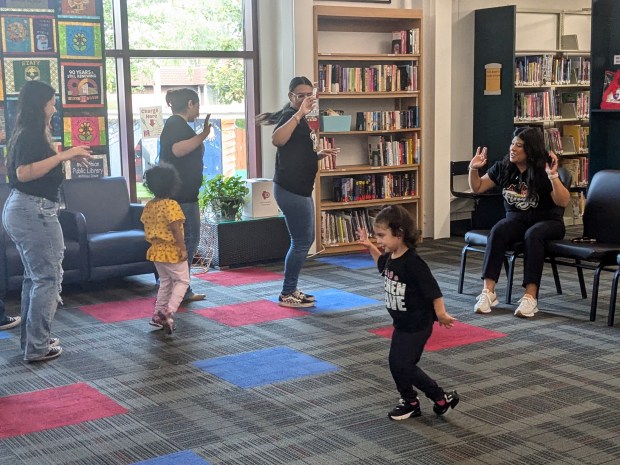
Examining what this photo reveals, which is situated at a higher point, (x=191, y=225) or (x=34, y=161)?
(x=34, y=161)

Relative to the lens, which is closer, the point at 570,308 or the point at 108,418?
the point at 108,418

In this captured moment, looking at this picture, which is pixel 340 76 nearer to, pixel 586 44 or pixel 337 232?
pixel 337 232

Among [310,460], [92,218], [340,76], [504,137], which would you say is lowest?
[310,460]

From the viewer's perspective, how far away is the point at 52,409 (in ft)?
13.8

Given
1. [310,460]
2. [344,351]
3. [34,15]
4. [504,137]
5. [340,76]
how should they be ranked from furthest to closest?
[504,137]
[340,76]
[34,15]
[344,351]
[310,460]

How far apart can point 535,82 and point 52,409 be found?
714cm

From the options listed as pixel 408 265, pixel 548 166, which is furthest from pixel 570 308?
pixel 408 265

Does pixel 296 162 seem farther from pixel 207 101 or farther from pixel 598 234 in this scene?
pixel 207 101

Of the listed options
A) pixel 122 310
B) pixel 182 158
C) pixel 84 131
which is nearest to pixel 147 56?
pixel 84 131

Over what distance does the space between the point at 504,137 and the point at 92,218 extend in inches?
174

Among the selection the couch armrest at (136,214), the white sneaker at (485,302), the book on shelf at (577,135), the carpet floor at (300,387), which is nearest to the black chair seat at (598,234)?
the carpet floor at (300,387)

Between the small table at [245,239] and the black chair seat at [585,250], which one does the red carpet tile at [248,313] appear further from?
the black chair seat at [585,250]

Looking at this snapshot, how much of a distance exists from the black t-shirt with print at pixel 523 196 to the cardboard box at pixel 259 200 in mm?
2617

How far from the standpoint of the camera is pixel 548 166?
6.03 m
